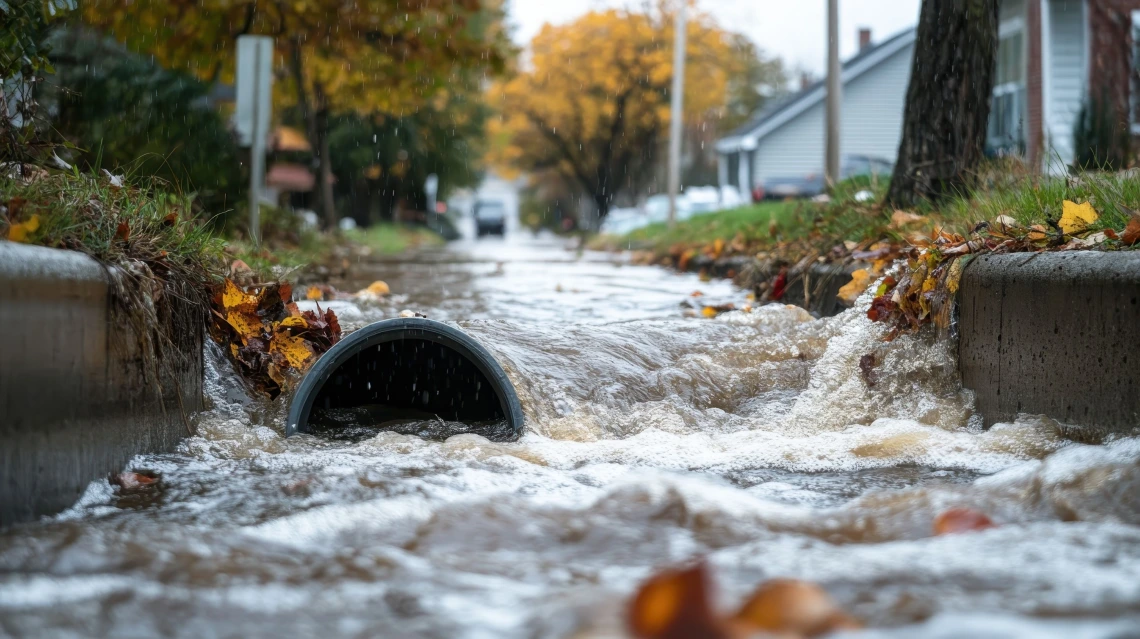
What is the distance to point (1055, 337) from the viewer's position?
376 centimetres

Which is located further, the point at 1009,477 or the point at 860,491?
the point at 860,491

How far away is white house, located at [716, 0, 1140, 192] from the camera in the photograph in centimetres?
1711

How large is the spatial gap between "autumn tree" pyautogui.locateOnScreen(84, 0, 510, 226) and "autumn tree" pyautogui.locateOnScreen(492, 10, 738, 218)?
24366 mm

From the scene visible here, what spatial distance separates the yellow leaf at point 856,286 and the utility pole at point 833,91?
863 cm

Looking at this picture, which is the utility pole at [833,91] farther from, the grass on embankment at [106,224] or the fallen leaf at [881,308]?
the grass on embankment at [106,224]

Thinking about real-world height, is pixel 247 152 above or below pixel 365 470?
above

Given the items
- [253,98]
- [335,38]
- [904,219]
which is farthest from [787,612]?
[335,38]

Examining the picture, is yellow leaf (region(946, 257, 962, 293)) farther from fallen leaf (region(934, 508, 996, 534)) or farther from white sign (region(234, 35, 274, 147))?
white sign (region(234, 35, 274, 147))

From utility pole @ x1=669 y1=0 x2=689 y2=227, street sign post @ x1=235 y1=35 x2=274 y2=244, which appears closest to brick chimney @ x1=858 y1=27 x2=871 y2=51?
utility pole @ x1=669 y1=0 x2=689 y2=227

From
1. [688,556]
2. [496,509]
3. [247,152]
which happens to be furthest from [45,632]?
[247,152]

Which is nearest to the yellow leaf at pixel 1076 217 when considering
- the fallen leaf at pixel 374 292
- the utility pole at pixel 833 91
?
the fallen leaf at pixel 374 292

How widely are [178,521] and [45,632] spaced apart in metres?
0.85

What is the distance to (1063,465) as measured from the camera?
2.97 meters

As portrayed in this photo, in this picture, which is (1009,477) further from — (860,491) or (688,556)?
(688,556)
